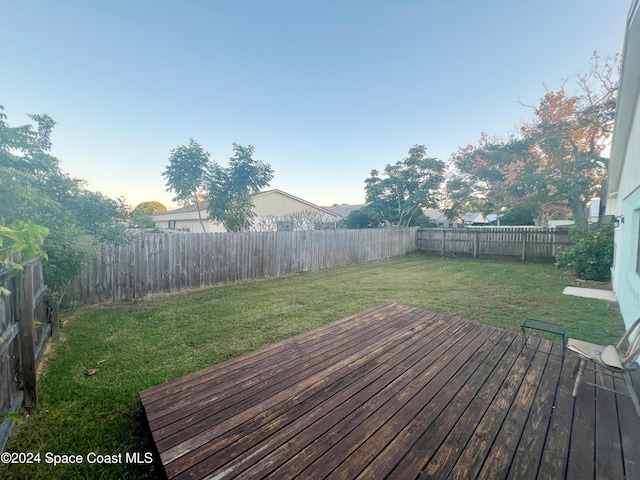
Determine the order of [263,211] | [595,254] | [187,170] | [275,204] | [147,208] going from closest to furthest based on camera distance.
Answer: [595,254], [187,170], [263,211], [275,204], [147,208]

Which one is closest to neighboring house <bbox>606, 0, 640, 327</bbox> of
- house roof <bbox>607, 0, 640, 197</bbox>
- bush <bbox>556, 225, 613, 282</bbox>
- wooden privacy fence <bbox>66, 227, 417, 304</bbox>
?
house roof <bbox>607, 0, 640, 197</bbox>

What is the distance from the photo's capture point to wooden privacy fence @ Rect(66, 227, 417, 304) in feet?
18.1

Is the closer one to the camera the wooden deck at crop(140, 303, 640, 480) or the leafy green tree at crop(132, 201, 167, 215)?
the wooden deck at crop(140, 303, 640, 480)

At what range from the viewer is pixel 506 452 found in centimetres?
156

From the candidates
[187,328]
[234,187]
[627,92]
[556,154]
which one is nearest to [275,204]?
[234,187]

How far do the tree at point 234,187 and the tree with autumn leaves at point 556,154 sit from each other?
13.3m

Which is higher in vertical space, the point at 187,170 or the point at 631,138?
the point at 187,170

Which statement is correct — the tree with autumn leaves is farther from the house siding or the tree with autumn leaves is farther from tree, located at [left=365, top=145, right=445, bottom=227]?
the house siding

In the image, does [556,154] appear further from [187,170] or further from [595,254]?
[187,170]

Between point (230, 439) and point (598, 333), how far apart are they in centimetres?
518

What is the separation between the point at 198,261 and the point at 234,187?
807cm

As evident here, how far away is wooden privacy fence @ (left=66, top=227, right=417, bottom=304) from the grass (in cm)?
43

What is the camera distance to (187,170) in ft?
44.3

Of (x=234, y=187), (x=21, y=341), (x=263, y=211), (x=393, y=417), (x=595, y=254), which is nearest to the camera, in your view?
(x=393, y=417)
